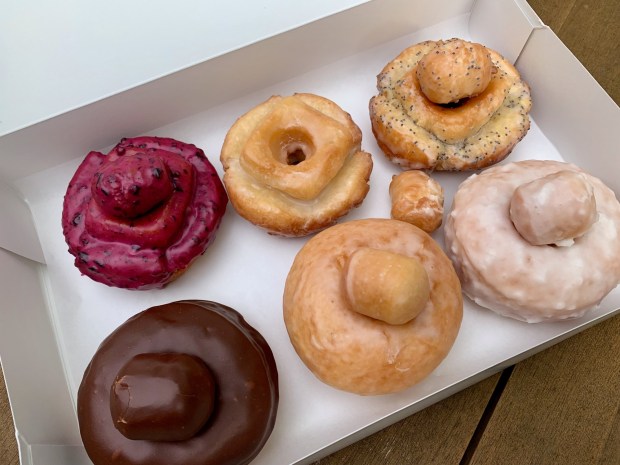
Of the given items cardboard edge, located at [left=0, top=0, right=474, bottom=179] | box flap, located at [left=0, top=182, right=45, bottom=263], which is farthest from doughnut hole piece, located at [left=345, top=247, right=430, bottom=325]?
box flap, located at [left=0, top=182, right=45, bottom=263]

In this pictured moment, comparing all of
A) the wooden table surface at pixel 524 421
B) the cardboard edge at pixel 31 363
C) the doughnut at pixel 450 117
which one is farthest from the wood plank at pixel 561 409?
the cardboard edge at pixel 31 363

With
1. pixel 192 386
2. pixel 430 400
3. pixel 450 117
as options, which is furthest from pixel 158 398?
pixel 450 117

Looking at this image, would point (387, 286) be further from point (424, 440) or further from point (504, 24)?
point (504, 24)

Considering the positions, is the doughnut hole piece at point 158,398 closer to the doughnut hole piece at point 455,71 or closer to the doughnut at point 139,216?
the doughnut at point 139,216

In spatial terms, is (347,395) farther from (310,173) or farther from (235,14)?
(235,14)

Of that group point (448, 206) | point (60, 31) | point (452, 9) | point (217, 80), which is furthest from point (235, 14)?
point (448, 206)

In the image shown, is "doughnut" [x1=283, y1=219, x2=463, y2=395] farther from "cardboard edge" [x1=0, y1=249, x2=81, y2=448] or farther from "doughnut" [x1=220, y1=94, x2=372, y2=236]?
"cardboard edge" [x1=0, y1=249, x2=81, y2=448]
